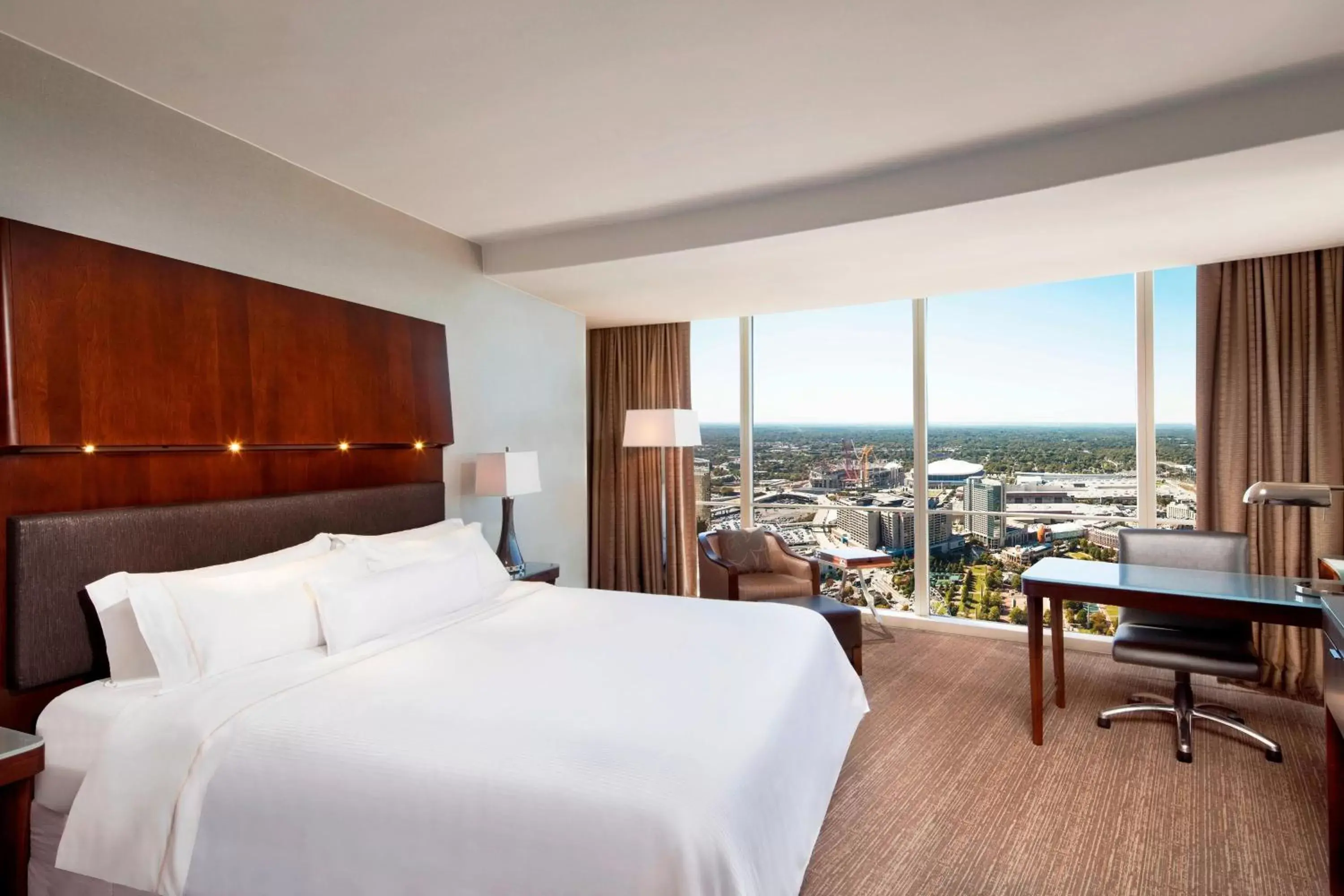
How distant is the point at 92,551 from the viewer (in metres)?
2.12

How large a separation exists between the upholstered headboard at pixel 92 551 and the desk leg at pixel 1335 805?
366 cm

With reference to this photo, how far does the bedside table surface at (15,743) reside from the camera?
1633mm

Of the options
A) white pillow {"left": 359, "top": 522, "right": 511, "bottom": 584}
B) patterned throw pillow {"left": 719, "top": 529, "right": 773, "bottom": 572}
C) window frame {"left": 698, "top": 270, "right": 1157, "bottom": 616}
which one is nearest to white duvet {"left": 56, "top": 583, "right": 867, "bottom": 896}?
white pillow {"left": 359, "top": 522, "right": 511, "bottom": 584}

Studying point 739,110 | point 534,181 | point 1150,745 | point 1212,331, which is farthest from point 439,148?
point 1212,331

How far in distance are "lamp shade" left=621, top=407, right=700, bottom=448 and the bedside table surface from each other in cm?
356

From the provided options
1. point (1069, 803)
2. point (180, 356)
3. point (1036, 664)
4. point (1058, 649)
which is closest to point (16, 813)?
point (180, 356)

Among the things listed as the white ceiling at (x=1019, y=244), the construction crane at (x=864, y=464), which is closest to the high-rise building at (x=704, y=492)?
the construction crane at (x=864, y=464)

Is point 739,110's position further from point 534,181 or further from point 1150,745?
point 1150,745

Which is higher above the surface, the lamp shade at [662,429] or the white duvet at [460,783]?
the lamp shade at [662,429]

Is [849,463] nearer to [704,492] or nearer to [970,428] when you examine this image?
[970,428]

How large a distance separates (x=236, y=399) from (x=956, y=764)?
128 inches

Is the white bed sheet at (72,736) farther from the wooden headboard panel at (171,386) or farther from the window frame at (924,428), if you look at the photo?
the window frame at (924,428)

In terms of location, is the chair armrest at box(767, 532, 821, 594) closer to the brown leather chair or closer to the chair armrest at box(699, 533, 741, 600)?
the brown leather chair

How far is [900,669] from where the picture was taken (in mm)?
4066
